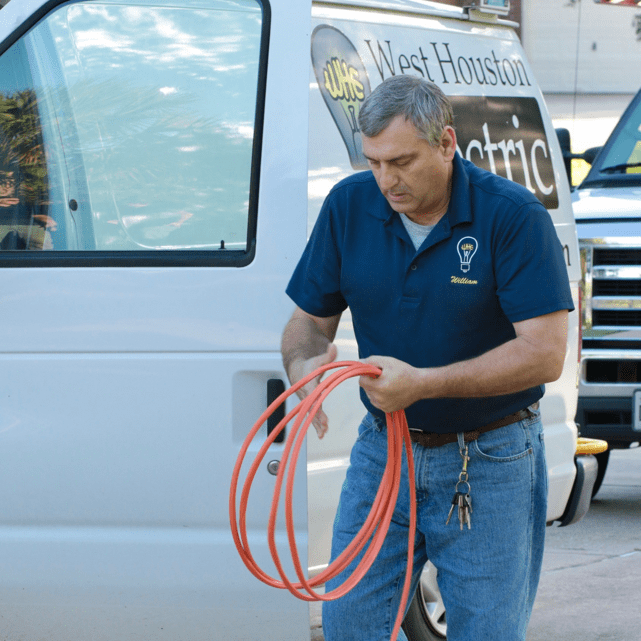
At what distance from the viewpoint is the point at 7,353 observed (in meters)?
2.90

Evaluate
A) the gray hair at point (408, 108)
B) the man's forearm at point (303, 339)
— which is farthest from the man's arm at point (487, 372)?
the gray hair at point (408, 108)

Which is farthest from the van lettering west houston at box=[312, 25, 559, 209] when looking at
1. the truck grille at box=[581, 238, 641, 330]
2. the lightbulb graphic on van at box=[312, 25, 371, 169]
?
the truck grille at box=[581, 238, 641, 330]

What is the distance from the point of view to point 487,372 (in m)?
2.23

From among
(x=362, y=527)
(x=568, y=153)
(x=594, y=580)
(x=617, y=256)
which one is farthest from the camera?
(x=568, y=153)

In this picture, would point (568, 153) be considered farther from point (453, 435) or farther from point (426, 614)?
point (453, 435)

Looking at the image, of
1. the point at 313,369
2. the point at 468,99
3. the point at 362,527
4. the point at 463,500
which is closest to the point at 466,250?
the point at 313,369

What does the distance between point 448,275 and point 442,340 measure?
0.15 meters

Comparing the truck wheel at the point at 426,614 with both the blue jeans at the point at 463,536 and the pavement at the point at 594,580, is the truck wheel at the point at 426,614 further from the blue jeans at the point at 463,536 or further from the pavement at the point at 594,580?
the blue jeans at the point at 463,536

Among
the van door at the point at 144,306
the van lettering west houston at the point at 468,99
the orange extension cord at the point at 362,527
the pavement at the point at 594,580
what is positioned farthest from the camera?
the pavement at the point at 594,580

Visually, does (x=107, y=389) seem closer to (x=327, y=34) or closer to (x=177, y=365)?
(x=177, y=365)

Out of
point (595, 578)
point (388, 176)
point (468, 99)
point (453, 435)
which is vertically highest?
point (468, 99)

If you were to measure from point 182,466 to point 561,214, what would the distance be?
70.9 inches

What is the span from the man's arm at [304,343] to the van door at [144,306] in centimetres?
28

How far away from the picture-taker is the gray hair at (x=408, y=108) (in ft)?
7.29
